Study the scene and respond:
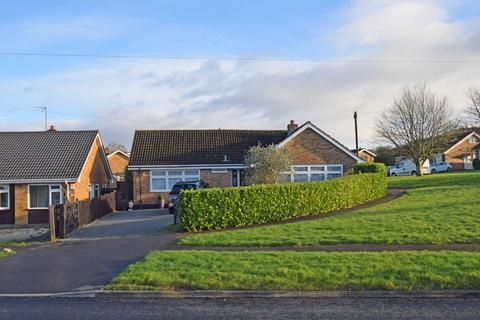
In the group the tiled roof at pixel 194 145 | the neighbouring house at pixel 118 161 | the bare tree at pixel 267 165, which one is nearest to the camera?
the bare tree at pixel 267 165

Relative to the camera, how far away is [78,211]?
23812 millimetres

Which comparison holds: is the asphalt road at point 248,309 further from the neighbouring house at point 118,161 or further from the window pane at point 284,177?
the neighbouring house at point 118,161

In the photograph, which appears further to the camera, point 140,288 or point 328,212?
point 328,212

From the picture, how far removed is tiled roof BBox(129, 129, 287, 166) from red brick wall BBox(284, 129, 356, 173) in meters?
3.13

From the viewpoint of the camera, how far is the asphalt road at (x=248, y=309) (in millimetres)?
7766

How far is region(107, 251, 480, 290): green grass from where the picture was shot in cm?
927

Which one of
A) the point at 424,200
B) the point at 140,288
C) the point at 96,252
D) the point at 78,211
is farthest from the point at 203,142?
the point at 140,288

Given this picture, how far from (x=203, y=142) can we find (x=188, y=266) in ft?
94.8

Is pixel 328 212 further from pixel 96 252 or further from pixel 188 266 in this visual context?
pixel 188 266

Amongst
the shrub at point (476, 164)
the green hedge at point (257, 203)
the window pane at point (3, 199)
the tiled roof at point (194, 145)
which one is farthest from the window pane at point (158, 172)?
the shrub at point (476, 164)

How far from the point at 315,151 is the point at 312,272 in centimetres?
2743

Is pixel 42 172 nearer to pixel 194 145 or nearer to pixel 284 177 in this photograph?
pixel 194 145

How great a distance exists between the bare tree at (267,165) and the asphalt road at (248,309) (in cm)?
2245

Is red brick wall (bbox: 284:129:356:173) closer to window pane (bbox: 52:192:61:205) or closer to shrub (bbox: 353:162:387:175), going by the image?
shrub (bbox: 353:162:387:175)
